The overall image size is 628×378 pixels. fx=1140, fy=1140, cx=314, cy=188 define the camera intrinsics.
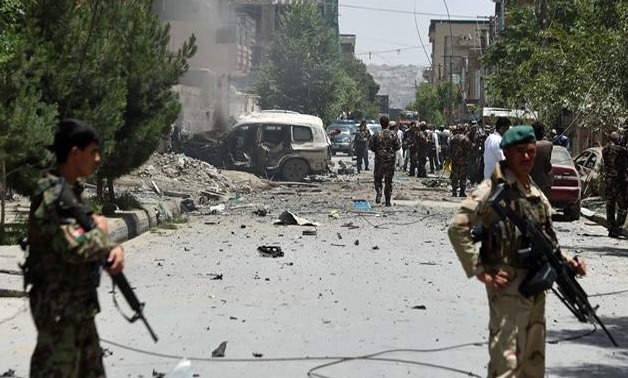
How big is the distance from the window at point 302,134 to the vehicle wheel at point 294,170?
0.62 m

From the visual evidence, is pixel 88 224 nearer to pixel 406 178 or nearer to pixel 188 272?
pixel 188 272

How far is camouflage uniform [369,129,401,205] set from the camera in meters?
22.8

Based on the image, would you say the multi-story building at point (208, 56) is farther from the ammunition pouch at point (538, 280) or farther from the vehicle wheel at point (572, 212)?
the ammunition pouch at point (538, 280)

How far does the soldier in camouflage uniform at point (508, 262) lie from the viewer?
5562 mm

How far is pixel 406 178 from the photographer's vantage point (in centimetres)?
3688

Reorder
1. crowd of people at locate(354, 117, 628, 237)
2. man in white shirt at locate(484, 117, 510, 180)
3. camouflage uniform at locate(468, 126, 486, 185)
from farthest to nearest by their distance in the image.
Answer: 1. camouflage uniform at locate(468, 126, 486, 185)
2. crowd of people at locate(354, 117, 628, 237)
3. man in white shirt at locate(484, 117, 510, 180)

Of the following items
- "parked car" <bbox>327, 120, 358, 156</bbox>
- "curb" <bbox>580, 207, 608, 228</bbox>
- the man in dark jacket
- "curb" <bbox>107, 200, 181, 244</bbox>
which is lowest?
"parked car" <bbox>327, 120, 358, 156</bbox>

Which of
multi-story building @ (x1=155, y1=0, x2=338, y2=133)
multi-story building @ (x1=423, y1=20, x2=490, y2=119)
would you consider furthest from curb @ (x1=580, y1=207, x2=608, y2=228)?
multi-story building @ (x1=423, y1=20, x2=490, y2=119)

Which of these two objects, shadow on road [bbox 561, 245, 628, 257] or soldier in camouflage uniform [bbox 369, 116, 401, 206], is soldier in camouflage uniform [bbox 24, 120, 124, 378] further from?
soldier in camouflage uniform [bbox 369, 116, 401, 206]

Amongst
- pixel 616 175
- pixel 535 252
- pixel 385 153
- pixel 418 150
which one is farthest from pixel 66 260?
pixel 418 150

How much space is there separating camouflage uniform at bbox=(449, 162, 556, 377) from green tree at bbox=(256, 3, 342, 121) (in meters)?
58.4

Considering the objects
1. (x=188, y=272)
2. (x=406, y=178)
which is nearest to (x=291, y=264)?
(x=188, y=272)

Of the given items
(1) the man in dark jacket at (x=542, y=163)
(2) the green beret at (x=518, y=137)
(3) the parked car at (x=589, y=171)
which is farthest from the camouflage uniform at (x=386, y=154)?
(2) the green beret at (x=518, y=137)

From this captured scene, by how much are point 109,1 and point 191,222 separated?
412 cm
